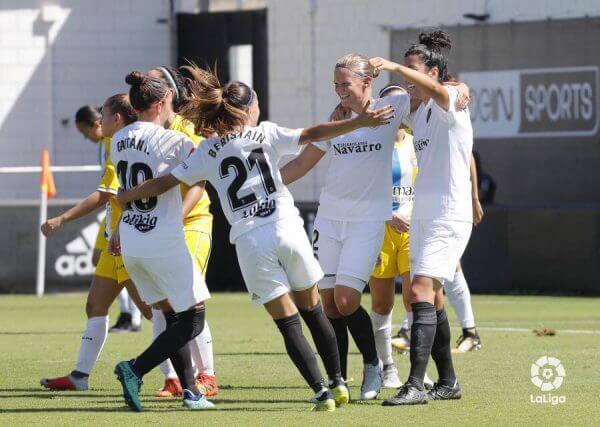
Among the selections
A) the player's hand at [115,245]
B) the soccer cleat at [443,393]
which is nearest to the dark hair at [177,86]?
the player's hand at [115,245]

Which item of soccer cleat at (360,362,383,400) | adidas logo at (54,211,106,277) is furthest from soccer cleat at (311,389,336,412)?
adidas logo at (54,211,106,277)

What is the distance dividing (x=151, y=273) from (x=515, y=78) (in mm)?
15765

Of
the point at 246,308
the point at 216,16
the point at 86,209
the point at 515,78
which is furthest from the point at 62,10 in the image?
the point at 86,209

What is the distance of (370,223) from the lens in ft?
29.0

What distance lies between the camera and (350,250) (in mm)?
8836

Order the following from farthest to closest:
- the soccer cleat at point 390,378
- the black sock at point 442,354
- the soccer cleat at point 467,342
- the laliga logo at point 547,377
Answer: the soccer cleat at point 467,342 < the soccer cleat at point 390,378 < the black sock at point 442,354 < the laliga logo at point 547,377

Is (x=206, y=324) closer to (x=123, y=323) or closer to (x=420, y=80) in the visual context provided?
(x=420, y=80)

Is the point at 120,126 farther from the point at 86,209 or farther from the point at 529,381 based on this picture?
the point at 529,381

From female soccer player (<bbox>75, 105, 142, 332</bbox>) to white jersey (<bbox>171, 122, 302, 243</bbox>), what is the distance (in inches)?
90.5

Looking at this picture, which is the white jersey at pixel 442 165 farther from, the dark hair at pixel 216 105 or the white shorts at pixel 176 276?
the white shorts at pixel 176 276

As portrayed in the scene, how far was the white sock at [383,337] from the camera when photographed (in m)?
9.68

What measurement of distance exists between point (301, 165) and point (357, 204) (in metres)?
0.42

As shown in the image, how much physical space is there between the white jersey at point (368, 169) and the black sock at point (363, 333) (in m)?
0.60

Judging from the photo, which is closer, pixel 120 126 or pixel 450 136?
pixel 450 136
